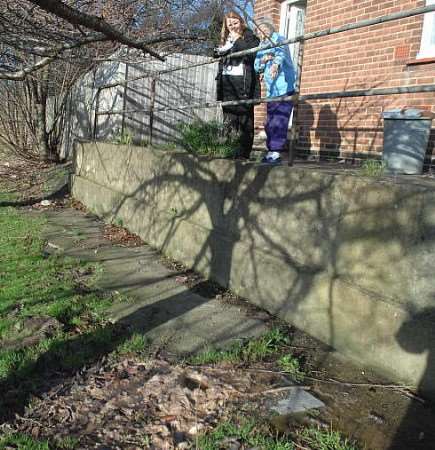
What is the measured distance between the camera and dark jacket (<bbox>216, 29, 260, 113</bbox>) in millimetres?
4809

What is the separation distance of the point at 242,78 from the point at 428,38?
2440mm

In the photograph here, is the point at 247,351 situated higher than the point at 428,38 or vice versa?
the point at 428,38

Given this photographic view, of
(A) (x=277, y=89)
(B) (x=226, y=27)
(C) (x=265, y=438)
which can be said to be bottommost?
(C) (x=265, y=438)

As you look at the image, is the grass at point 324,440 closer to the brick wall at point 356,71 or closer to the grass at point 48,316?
the grass at point 48,316

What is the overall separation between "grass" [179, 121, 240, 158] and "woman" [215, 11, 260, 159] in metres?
0.08

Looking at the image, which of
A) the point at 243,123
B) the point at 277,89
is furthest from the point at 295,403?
the point at 243,123

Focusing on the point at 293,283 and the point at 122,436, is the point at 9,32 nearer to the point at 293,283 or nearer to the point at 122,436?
the point at 293,283

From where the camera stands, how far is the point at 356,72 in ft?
20.5

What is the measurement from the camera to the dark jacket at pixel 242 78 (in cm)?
481

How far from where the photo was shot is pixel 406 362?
2545 millimetres

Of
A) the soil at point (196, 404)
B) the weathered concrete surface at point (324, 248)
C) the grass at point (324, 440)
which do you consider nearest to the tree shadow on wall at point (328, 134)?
the weathered concrete surface at point (324, 248)

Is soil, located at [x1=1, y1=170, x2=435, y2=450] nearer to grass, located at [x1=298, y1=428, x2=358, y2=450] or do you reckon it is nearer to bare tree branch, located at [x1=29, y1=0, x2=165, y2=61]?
grass, located at [x1=298, y1=428, x2=358, y2=450]

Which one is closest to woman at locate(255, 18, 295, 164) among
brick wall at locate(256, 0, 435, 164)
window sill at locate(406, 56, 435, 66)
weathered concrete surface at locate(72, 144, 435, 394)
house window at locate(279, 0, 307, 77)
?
weathered concrete surface at locate(72, 144, 435, 394)

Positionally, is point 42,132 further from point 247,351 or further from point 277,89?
point 247,351
